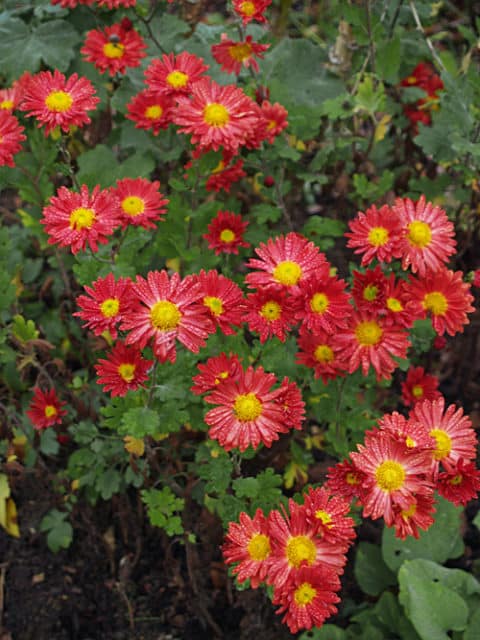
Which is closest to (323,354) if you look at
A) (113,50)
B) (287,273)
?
(287,273)

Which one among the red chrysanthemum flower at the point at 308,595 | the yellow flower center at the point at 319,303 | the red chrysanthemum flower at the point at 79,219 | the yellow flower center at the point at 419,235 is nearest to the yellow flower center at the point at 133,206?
the red chrysanthemum flower at the point at 79,219

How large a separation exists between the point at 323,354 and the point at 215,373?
1.06ft

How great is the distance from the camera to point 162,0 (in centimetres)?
201

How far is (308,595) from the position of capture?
3.62 feet

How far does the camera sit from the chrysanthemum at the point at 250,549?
44.5 inches

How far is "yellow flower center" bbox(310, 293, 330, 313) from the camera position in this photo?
1.28 meters

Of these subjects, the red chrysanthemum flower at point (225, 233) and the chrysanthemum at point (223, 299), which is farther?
the red chrysanthemum flower at point (225, 233)

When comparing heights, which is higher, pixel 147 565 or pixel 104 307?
pixel 104 307

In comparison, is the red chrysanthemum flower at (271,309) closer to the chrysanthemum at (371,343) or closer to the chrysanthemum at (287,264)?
the chrysanthemum at (287,264)

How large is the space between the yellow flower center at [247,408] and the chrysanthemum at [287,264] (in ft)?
0.70

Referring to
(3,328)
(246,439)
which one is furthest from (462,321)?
(3,328)

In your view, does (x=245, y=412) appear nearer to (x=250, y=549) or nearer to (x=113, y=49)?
(x=250, y=549)

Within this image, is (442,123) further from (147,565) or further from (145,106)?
(147,565)

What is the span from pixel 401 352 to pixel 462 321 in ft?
0.59
